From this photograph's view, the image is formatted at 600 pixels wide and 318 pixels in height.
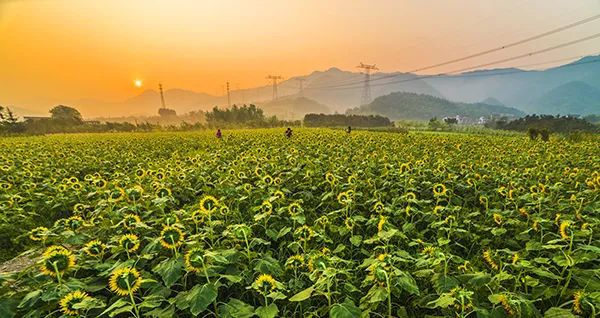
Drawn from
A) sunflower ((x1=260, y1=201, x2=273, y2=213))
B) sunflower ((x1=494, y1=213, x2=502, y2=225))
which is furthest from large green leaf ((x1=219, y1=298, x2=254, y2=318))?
sunflower ((x1=494, y1=213, x2=502, y2=225))

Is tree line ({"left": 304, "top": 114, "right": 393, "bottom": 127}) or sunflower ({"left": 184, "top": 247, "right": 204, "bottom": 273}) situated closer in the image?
sunflower ({"left": 184, "top": 247, "right": 204, "bottom": 273})

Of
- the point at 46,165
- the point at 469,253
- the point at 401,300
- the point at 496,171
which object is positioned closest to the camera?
the point at 401,300

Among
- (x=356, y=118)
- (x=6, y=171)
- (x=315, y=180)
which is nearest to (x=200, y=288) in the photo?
(x=315, y=180)

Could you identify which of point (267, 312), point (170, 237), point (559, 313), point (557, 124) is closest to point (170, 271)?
point (170, 237)

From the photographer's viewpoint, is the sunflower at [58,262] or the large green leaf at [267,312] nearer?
the large green leaf at [267,312]

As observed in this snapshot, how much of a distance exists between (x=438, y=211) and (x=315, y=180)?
282cm

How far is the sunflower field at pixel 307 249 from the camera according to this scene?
7.30ft

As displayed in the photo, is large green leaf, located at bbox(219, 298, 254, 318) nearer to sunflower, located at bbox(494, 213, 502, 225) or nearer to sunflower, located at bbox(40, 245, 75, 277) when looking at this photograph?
sunflower, located at bbox(40, 245, 75, 277)

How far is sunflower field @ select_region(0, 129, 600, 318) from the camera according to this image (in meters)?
2.23

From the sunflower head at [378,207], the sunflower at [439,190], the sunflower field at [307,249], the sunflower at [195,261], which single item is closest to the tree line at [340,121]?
the sunflower field at [307,249]

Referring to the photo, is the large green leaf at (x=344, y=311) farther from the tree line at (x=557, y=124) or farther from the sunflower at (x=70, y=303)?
the tree line at (x=557, y=124)

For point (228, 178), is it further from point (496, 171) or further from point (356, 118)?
point (356, 118)

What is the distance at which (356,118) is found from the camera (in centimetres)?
6875

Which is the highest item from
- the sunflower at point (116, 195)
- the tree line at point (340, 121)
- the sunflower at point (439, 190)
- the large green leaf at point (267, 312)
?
the tree line at point (340, 121)
